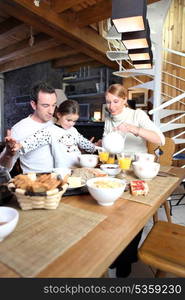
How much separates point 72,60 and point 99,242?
18.1ft

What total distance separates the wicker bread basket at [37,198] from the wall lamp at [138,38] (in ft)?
4.64

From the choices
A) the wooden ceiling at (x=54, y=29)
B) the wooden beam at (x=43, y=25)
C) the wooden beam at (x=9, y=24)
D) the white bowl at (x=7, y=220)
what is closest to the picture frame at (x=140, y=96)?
the wooden ceiling at (x=54, y=29)

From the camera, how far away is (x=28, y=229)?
0.69 metres

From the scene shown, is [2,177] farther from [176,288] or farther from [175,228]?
[175,228]

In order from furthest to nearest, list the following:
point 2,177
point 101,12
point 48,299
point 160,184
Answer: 1. point 101,12
2. point 160,184
3. point 2,177
4. point 48,299

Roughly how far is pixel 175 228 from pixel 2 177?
103cm

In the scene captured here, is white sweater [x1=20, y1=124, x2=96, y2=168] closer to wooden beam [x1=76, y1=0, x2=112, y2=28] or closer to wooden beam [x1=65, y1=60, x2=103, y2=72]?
wooden beam [x1=76, y1=0, x2=112, y2=28]

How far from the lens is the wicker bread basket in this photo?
→ 78 cm

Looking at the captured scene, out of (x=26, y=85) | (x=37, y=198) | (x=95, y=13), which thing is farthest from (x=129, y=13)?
(x=26, y=85)

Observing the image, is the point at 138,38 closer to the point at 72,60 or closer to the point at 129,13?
the point at 129,13

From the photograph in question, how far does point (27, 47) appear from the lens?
4855 millimetres

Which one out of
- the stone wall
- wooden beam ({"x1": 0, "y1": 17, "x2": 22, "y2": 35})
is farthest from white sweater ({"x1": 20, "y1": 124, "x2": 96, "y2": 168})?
the stone wall

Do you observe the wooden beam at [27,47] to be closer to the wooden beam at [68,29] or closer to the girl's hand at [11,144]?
the wooden beam at [68,29]

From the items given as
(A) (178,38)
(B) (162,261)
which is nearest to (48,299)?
(B) (162,261)
